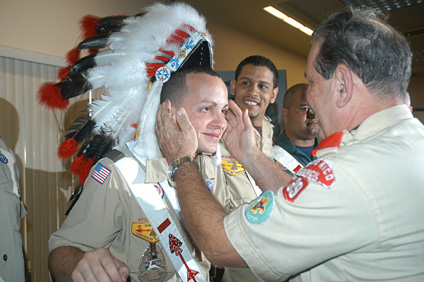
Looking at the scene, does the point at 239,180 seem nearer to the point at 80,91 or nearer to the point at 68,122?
the point at 80,91

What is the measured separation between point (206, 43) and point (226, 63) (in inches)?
148

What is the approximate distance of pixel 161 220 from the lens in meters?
1.59

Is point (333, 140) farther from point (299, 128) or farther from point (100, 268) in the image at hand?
point (299, 128)

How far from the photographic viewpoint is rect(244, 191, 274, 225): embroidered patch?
104 cm

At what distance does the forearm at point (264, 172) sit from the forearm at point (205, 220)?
503 millimetres

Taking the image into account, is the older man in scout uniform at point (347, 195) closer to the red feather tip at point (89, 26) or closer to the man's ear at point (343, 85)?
the man's ear at point (343, 85)

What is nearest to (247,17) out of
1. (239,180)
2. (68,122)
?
(68,122)

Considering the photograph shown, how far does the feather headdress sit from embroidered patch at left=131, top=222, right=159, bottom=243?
32cm

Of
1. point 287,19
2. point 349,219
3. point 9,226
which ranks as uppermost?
point 287,19

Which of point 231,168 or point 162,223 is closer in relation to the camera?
point 162,223

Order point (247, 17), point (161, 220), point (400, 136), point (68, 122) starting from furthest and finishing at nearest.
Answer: point (247, 17) → point (68, 122) → point (161, 220) → point (400, 136)

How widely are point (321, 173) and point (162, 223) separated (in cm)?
83

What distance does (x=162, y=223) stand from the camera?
158 cm

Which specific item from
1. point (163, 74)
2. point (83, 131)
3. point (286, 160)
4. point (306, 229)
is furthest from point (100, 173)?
point (286, 160)
